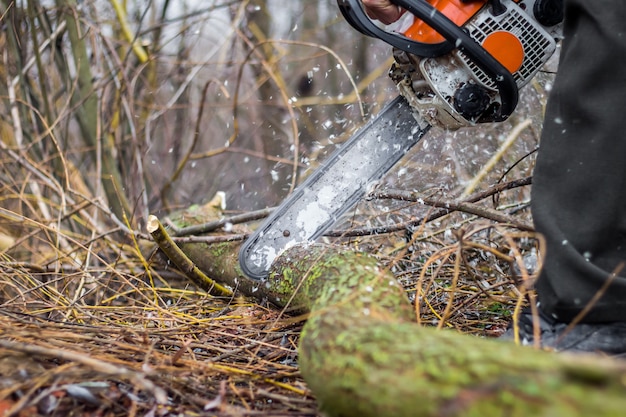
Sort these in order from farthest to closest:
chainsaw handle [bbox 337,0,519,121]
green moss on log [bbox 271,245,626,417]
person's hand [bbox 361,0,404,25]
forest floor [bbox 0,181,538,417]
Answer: person's hand [bbox 361,0,404,25]
chainsaw handle [bbox 337,0,519,121]
forest floor [bbox 0,181,538,417]
green moss on log [bbox 271,245,626,417]

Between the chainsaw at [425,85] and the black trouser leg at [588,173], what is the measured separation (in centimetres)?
40

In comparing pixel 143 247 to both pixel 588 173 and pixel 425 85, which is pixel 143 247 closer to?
pixel 425 85

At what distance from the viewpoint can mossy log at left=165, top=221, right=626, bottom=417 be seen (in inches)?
30.5

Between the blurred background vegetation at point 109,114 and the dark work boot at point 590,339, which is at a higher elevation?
the blurred background vegetation at point 109,114

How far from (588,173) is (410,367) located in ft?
2.52

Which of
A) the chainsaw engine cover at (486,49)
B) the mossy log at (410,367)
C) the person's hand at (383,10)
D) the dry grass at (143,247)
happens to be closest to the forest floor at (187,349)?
the dry grass at (143,247)

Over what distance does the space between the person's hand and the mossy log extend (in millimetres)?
876

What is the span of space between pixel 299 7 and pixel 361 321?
6.44 metres

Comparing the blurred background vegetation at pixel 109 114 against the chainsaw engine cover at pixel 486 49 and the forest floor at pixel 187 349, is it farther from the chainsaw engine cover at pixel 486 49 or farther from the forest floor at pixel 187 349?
the chainsaw engine cover at pixel 486 49

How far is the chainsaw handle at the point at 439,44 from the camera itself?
5.84 ft

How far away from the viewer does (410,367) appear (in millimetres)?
973

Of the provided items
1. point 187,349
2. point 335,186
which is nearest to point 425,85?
point 335,186

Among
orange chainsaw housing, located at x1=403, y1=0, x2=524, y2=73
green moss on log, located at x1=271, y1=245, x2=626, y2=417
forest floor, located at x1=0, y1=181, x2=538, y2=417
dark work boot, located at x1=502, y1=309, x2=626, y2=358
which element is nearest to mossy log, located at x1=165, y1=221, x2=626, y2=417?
green moss on log, located at x1=271, y1=245, x2=626, y2=417

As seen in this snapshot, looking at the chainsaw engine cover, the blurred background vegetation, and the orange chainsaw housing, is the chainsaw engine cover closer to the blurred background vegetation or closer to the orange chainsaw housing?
the orange chainsaw housing
